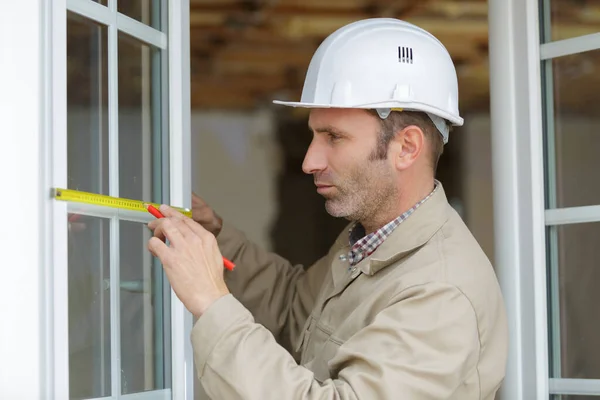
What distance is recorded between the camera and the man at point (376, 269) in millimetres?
1662

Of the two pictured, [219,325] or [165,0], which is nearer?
[219,325]

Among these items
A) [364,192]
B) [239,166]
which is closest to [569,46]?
[364,192]

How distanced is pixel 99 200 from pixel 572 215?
46.9 inches

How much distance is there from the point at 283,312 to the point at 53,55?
3.58 ft

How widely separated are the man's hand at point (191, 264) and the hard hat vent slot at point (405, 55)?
0.56 meters

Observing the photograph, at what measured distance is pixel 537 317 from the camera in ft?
7.55

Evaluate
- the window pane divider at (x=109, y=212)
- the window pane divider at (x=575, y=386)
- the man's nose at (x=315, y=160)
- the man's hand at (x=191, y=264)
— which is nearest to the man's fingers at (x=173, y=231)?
the man's hand at (x=191, y=264)

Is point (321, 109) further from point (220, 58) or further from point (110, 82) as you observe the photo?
point (220, 58)

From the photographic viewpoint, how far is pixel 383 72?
1909 mm

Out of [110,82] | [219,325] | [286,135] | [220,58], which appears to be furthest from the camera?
[286,135]

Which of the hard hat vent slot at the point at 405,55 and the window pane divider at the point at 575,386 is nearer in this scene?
the hard hat vent slot at the point at 405,55

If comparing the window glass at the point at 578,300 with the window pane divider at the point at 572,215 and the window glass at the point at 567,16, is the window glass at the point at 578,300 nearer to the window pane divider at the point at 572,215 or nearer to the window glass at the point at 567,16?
the window pane divider at the point at 572,215
